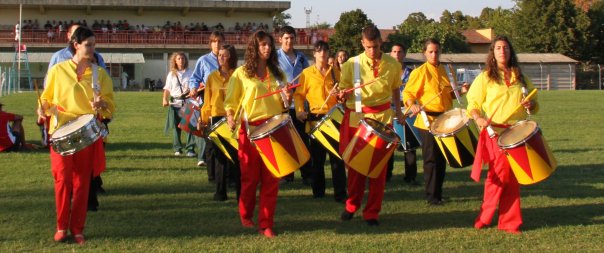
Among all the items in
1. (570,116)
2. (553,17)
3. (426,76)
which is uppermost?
(553,17)

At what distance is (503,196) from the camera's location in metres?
7.11

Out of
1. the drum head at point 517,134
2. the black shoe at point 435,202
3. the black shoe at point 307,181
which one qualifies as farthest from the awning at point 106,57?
the drum head at point 517,134

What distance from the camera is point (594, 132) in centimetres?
1719

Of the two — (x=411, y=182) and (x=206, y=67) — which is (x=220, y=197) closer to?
(x=206, y=67)

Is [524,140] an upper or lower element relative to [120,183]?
upper

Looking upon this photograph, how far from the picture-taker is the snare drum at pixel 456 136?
7.80 metres

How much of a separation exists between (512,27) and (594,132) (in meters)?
50.7

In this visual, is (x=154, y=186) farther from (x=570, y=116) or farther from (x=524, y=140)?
(x=570, y=116)

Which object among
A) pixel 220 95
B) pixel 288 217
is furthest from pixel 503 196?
pixel 220 95

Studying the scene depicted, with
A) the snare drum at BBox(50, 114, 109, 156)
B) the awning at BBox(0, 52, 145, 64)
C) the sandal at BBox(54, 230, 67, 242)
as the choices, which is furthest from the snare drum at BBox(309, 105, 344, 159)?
the awning at BBox(0, 52, 145, 64)

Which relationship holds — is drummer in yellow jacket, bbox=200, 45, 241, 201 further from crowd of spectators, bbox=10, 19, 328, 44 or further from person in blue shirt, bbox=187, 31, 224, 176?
Result: crowd of spectators, bbox=10, 19, 328, 44

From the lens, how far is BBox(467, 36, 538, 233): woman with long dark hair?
702 cm

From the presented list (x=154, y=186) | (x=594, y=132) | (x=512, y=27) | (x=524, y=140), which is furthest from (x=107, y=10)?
(x=524, y=140)

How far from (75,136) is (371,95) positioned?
110 inches
